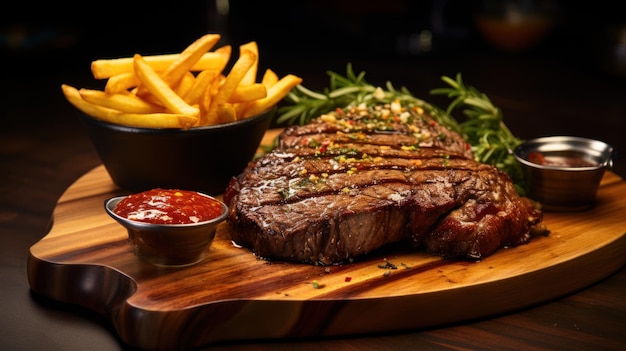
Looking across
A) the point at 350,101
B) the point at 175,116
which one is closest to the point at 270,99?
the point at 175,116

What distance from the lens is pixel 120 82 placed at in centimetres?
537

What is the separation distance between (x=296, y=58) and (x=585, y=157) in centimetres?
479

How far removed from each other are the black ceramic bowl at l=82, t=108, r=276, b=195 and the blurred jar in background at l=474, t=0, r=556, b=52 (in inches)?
195

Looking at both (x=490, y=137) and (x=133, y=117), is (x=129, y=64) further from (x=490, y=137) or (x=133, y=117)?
(x=490, y=137)

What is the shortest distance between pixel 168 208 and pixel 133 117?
3.19ft

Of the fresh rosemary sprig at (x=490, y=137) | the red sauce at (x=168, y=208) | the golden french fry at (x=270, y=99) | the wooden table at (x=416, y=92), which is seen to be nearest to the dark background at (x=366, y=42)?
the wooden table at (x=416, y=92)

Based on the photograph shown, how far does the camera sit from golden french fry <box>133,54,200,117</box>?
525cm

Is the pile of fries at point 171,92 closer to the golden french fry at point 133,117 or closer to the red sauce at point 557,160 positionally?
the golden french fry at point 133,117

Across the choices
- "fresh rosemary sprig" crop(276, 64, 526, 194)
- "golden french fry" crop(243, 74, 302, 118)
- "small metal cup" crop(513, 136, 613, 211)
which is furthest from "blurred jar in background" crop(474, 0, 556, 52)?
"golden french fry" crop(243, 74, 302, 118)

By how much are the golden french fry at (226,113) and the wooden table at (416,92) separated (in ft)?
3.89

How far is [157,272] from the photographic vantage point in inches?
180

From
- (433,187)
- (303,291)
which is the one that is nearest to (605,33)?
(433,187)

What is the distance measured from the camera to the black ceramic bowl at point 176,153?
5.49m

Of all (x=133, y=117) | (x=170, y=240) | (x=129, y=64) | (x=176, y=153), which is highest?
(x=129, y=64)
